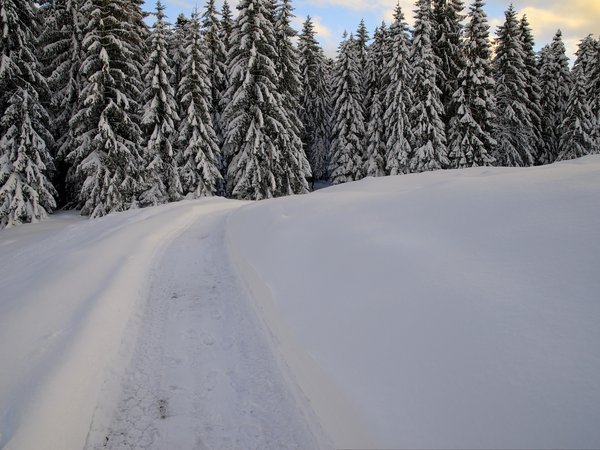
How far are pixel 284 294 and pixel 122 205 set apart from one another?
1802 centimetres

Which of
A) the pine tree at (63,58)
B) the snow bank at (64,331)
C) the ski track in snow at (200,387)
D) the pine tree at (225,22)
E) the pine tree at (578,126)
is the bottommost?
the ski track in snow at (200,387)

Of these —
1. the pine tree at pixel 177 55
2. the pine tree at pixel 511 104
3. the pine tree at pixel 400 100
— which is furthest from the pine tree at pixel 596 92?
the pine tree at pixel 177 55

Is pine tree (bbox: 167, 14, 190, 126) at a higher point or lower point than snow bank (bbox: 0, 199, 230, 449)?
higher

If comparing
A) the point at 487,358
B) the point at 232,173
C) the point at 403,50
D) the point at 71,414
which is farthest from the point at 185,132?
the point at 487,358

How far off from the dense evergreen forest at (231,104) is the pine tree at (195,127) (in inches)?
3.9

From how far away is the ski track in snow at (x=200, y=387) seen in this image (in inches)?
143

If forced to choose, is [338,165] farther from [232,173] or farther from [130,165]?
[130,165]

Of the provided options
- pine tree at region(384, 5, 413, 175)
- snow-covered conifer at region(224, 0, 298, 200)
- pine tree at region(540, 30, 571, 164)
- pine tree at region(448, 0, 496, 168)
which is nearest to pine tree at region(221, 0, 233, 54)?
snow-covered conifer at region(224, 0, 298, 200)

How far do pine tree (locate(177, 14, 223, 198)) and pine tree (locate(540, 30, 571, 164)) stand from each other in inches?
1201

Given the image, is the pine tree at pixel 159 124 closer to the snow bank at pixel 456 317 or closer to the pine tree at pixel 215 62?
the pine tree at pixel 215 62

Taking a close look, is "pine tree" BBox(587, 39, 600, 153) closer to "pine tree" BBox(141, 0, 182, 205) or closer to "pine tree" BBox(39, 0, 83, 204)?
"pine tree" BBox(141, 0, 182, 205)

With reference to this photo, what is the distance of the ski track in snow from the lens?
11.9 ft

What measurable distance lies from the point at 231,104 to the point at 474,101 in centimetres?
1638

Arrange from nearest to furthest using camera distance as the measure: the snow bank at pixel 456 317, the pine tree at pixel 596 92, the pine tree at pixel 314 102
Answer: the snow bank at pixel 456 317
the pine tree at pixel 596 92
the pine tree at pixel 314 102
